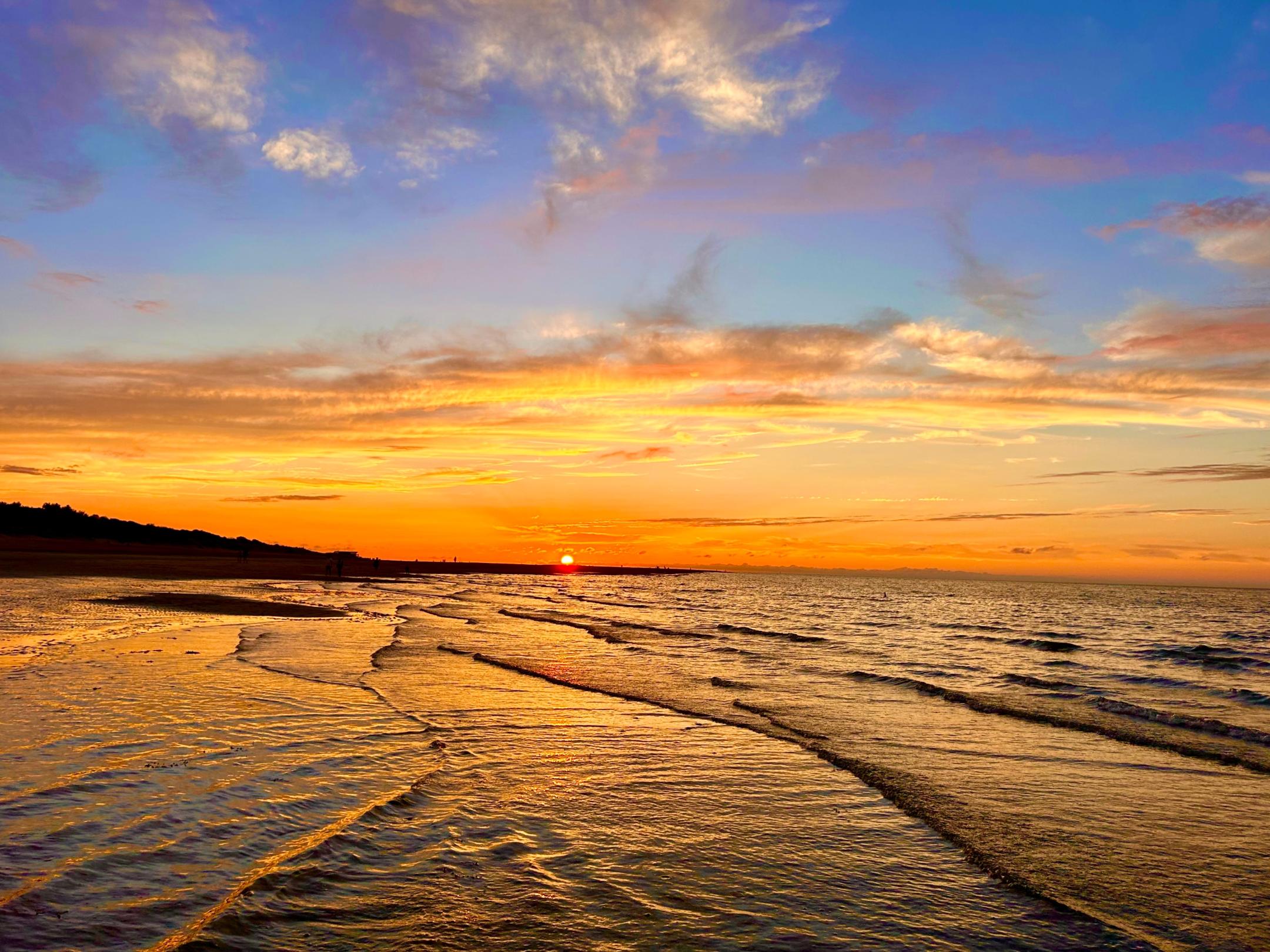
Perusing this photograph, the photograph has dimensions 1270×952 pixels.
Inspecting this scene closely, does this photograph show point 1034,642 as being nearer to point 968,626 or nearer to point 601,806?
point 968,626

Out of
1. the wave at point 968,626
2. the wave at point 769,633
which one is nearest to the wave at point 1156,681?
the wave at point 769,633

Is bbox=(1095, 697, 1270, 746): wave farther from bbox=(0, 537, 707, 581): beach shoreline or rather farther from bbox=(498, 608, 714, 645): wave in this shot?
bbox=(0, 537, 707, 581): beach shoreline

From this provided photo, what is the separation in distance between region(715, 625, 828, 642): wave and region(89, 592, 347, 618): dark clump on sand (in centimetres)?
1897

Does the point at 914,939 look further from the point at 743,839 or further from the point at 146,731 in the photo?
the point at 146,731

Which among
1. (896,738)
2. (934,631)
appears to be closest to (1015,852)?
(896,738)

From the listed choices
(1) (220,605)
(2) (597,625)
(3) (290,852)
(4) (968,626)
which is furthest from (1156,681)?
(1) (220,605)

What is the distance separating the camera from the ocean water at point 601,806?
6617 millimetres

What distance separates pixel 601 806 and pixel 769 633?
30.1 m

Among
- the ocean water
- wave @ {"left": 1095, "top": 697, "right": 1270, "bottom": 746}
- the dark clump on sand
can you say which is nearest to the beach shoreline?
the dark clump on sand

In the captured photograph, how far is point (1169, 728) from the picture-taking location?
17359mm

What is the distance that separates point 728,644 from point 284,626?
1733cm

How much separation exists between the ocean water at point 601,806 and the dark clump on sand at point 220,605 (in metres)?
13.8

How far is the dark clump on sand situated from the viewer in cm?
3750

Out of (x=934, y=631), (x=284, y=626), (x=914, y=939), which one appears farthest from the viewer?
(x=934, y=631)
